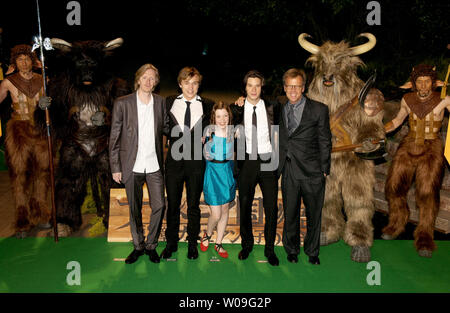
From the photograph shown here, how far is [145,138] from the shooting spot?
13.2 feet

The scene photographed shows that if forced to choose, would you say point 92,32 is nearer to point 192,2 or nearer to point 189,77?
point 192,2

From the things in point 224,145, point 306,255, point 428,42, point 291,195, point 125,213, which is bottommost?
point 306,255

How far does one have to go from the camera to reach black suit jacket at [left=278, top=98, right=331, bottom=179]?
3957 millimetres

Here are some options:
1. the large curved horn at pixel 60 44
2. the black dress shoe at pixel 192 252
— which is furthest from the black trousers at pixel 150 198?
the large curved horn at pixel 60 44

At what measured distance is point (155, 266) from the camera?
4219 mm

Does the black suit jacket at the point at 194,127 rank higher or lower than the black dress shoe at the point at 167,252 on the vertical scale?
higher

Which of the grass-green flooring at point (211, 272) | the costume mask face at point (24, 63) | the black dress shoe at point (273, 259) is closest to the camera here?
the grass-green flooring at point (211, 272)

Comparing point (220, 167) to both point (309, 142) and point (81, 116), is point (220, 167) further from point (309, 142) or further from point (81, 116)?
point (81, 116)

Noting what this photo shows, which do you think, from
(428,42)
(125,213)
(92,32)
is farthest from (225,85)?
(125,213)

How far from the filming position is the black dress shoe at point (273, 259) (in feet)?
13.9

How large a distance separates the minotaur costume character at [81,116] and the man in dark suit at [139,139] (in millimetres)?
652

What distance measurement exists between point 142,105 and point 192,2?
6972 mm

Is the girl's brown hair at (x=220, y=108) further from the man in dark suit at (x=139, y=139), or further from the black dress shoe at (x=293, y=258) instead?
the black dress shoe at (x=293, y=258)

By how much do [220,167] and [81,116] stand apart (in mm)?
1843
